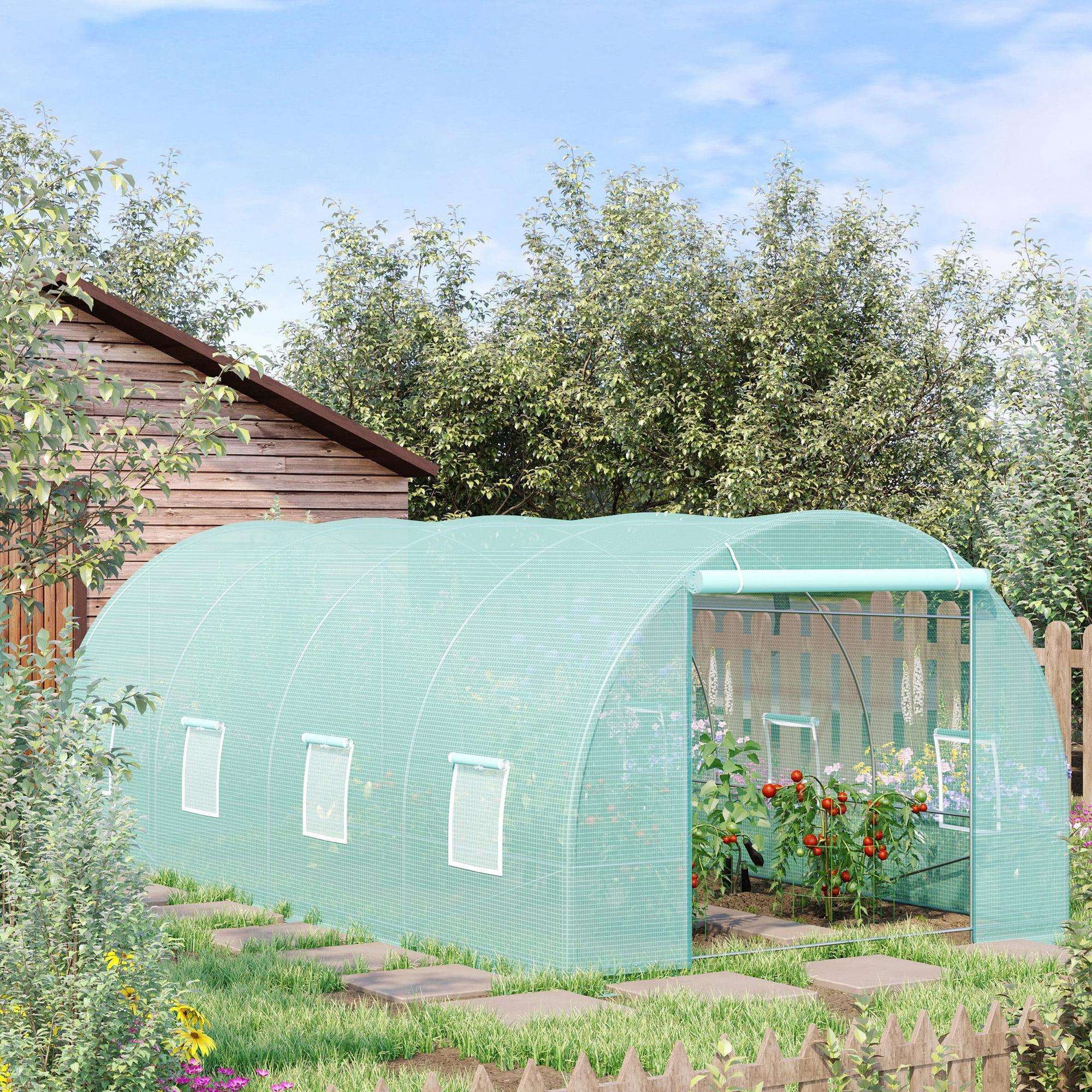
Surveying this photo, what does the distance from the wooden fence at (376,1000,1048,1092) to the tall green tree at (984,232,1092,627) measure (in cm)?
697

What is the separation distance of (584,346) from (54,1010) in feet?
60.1

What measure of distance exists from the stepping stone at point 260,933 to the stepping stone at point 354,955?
251 mm

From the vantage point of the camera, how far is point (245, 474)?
14180 millimetres

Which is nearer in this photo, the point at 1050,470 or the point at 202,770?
the point at 202,770

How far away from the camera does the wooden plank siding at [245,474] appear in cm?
1365

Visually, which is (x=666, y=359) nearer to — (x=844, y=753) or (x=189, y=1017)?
(x=844, y=753)

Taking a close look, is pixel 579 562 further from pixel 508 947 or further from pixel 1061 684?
pixel 1061 684

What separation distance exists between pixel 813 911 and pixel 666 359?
12.4 metres

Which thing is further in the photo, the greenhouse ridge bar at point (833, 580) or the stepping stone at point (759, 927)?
the stepping stone at point (759, 927)

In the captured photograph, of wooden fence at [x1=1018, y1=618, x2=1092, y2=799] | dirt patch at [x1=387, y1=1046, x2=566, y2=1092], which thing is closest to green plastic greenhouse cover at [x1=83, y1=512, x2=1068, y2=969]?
wooden fence at [x1=1018, y1=618, x2=1092, y2=799]

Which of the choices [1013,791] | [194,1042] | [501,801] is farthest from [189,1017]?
[1013,791]

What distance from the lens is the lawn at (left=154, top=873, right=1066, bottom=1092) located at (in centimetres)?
545

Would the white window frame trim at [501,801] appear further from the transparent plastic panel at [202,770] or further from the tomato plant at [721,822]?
the transparent plastic panel at [202,770]

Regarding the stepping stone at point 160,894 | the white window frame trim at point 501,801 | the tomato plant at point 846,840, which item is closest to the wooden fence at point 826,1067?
the white window frame trim at point 501,801
